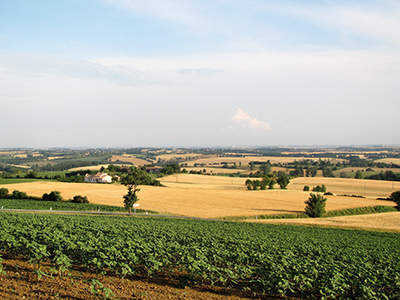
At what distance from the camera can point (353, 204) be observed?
54188mm

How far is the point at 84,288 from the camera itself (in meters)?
8.46

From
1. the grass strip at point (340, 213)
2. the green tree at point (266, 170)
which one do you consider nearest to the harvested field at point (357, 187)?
the grass strip at point (340, 213)

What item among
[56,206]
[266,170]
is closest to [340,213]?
[56,206]

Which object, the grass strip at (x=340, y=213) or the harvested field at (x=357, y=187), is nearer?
the grass strip at (x=340, y=213)

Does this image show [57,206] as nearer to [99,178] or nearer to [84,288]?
[84,288]

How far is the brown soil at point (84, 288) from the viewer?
793 centimetres

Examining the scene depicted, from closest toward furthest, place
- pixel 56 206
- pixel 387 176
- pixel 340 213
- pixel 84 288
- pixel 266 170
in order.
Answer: pixel 84 288 → pixel 56 206 → pixel 340 213 → pixel 387 176 → pixel 266 170

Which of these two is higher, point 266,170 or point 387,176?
point 266,170

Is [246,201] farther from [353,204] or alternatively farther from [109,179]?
[109,179]

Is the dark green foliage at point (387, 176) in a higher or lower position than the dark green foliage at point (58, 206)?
lower

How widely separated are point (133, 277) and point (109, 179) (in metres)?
97.4

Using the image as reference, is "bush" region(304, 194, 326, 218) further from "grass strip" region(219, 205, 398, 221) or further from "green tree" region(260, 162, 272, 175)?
"green tree" region(260, 162, 272, 175)

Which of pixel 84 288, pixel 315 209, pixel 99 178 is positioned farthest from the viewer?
pixel 99 178

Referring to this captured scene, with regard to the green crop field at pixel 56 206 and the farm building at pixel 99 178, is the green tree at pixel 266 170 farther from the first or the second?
the green crop field at pixel 56 206
